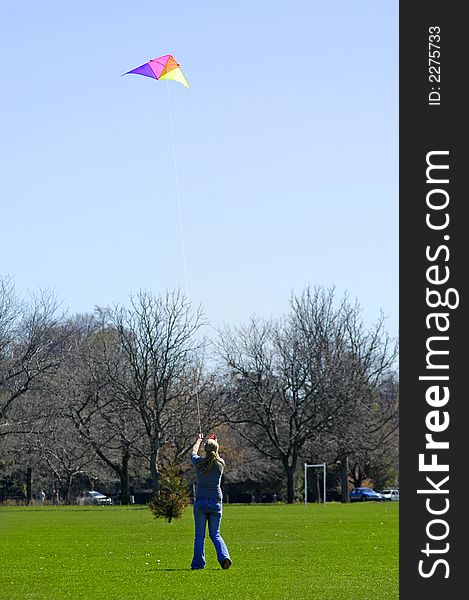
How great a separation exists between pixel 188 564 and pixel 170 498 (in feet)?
59.5

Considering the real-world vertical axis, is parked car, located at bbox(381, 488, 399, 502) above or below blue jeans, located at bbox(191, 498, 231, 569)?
above

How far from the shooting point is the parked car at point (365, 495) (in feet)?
257

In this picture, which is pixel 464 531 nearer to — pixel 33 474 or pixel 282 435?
pixel 282 435

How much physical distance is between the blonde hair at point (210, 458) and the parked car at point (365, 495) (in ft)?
200

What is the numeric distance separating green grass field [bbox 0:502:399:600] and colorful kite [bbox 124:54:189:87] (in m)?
8.78

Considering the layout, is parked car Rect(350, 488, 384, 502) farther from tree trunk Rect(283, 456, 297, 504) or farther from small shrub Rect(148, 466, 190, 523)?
small shrub Rect(148, 466, 190, 523)

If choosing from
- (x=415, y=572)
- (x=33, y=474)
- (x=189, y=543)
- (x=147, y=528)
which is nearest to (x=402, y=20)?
(x=415, y=572)

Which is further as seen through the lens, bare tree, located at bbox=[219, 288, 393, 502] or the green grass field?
bare tree, located at bbox=[219, 288, 393, 502]

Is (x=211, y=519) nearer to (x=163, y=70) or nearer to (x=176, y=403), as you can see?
(x=163, y=70)

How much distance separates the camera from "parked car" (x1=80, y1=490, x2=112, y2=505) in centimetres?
7694

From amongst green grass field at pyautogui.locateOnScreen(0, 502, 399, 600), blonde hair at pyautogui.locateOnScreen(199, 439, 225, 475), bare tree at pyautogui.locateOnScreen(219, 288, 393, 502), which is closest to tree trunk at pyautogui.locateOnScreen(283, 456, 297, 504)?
bare tree at pyautogui.locateOnScreen(219, 288, 393, 502)

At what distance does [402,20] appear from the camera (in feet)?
45.7

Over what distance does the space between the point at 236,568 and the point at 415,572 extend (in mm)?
6617

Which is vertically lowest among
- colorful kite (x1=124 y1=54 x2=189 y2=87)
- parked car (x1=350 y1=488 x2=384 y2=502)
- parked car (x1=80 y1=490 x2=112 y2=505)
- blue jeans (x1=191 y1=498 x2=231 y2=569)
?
blue jeans (x1=191 y1=498 x2=231 y2=569)
